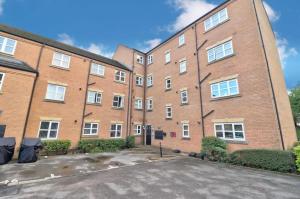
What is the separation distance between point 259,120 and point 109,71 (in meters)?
17.2

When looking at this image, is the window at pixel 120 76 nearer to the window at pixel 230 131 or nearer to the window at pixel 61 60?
the window at pixel 61 60

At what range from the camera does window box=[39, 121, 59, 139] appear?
14.4 metres

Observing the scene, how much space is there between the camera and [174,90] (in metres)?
19.3

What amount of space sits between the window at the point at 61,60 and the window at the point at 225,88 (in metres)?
15.9

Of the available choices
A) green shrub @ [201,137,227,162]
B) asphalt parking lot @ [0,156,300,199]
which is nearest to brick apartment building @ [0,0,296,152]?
green shrub @ [201,137,227,162]

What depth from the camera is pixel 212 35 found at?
16.3m

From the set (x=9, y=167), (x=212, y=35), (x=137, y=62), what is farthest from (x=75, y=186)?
(x=137, y=62)

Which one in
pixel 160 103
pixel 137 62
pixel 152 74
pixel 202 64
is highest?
pixel 137 62

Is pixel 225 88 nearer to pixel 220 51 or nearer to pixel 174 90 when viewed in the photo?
pixel 220 51

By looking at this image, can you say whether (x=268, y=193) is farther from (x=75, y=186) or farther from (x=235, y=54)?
(x=235, y=54)

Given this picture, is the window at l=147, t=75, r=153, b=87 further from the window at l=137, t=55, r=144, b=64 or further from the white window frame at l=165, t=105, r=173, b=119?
the white window frame at l=165, t=105, r=173, b=119

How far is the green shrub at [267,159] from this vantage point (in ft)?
30.5

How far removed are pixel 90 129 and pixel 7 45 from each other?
36.4ft

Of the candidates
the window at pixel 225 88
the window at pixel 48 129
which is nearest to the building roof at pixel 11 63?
the window at pixel 48 129
